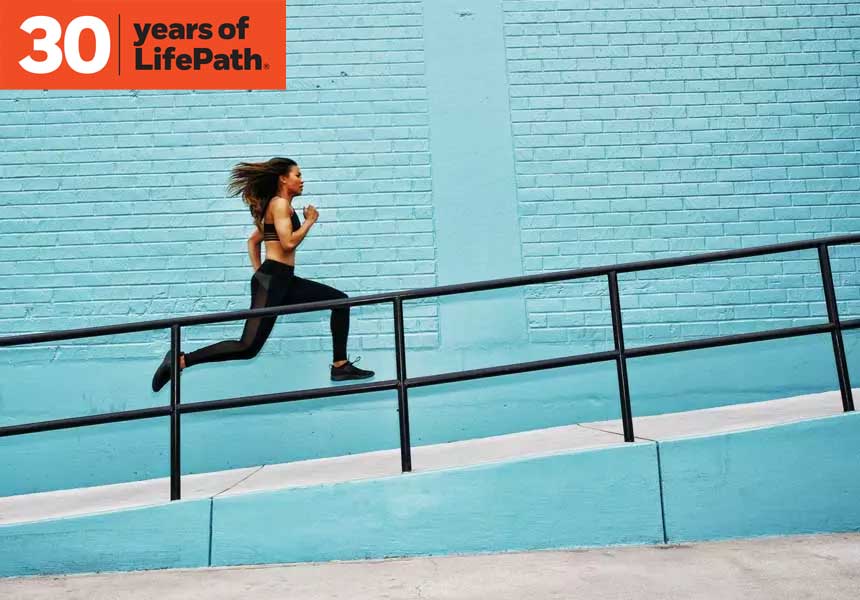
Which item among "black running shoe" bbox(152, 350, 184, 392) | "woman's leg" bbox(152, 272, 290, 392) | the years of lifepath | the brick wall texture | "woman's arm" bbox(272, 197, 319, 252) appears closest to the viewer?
"black running shoe" bbox(152, 350, 184, 392)

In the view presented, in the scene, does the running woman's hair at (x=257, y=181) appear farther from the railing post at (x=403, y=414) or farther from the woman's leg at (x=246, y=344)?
the railing post at (x=403, y=414)

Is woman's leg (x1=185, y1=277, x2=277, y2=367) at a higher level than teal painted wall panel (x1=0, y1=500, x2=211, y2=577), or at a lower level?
higher

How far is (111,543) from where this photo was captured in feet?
9.86


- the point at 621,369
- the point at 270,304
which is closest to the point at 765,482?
the point at 621,369

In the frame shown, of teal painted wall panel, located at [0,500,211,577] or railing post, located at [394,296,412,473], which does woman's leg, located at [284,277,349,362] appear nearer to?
railing post, located at [394,296,412,473]

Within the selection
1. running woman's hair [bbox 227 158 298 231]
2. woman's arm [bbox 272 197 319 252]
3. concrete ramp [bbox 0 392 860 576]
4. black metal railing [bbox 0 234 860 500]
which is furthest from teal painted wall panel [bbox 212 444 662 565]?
running woman's hair [bbox 227 158 298 231]

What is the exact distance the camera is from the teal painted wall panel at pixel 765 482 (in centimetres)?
302

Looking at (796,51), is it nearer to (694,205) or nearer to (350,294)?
(694,205)

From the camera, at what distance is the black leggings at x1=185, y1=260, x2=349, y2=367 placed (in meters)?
4.44

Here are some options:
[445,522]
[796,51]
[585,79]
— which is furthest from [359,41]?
[445,522]

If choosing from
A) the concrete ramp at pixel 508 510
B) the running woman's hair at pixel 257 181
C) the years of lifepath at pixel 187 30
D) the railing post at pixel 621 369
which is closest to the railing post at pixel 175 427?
the concrete ramp at pixel 508 510

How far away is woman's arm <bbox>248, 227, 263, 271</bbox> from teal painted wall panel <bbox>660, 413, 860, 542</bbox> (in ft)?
9.86

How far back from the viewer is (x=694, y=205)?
496 cm

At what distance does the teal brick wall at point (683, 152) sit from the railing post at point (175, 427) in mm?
2429
